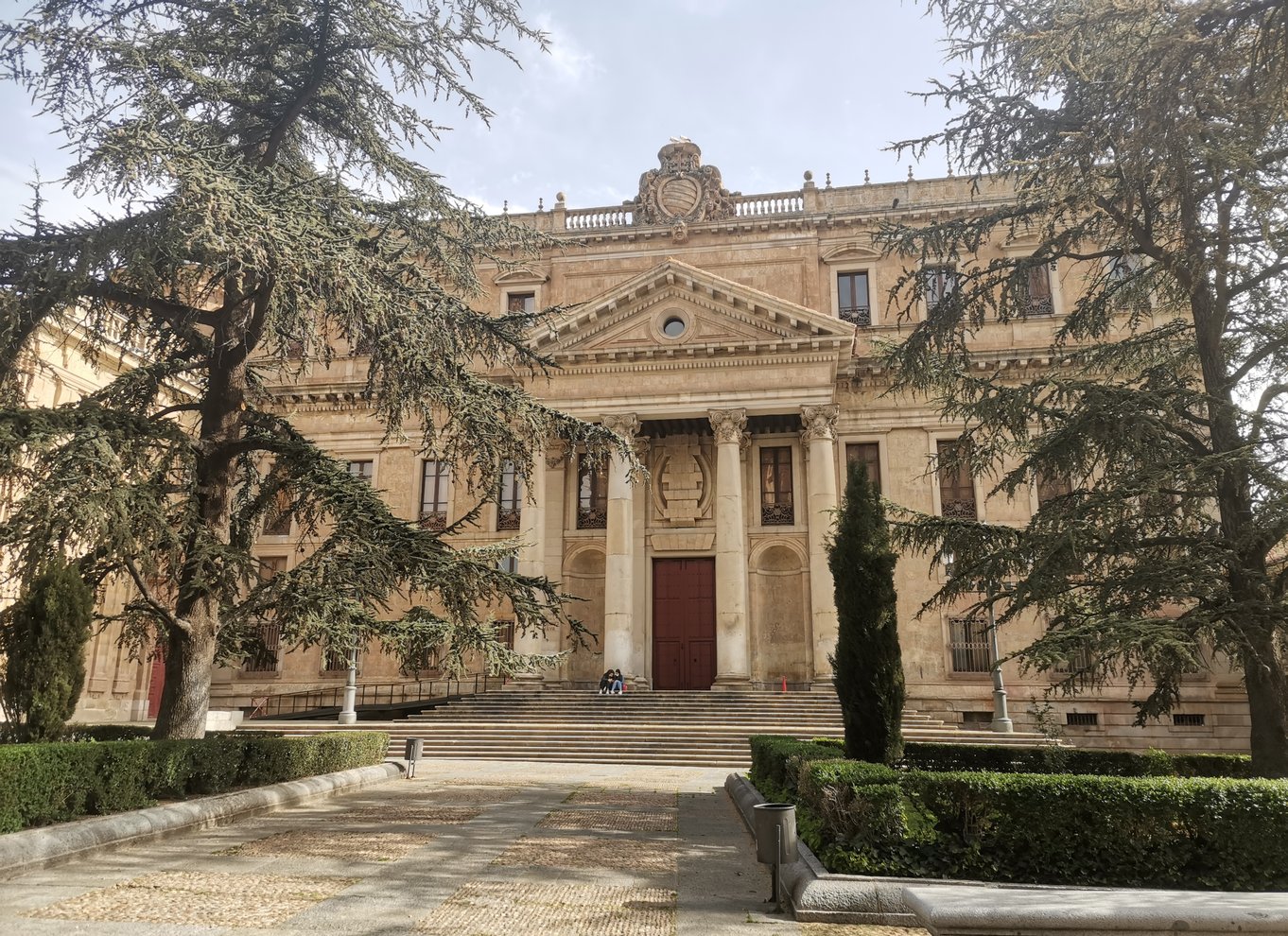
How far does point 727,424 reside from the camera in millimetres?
28391

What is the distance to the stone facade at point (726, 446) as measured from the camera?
27.8 meters

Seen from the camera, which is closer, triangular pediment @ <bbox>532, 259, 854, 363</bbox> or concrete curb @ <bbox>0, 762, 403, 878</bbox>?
concrete curb @ <bbox>0, 762, 403, 878</bbox>

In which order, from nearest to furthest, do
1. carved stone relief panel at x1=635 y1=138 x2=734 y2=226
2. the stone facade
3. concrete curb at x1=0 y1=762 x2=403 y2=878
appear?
A: concrete curb at x1=0 y1=762 x2=403 y2=878 < the stone facade < carved stone relief panel at x1=635 y1=138 x2=734 y2=226

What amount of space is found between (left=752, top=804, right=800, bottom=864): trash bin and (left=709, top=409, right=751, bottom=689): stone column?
1933 cm

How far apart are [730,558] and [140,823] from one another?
66.0 ft

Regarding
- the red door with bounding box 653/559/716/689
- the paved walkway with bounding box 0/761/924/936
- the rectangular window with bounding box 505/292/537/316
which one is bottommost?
the paved walkway with bounding box 0/761/924/936

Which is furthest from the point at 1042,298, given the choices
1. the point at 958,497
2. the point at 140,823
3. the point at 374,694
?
the point at 140,823

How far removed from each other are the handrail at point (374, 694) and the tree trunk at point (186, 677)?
17815 mm

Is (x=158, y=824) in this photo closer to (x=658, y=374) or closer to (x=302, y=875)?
(x=302, y=875)

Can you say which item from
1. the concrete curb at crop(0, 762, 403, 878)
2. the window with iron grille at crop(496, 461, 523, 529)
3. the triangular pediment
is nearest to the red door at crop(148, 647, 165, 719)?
the window with iron grille at crop(496, 461, 523, 529)

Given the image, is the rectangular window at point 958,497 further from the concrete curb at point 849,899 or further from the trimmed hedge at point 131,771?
the concrete curb at point 849,899

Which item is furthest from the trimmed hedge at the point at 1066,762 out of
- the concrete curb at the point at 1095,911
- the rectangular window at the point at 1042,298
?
the rectangular window at the point at 1042,298

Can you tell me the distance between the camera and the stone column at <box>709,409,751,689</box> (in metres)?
26.8

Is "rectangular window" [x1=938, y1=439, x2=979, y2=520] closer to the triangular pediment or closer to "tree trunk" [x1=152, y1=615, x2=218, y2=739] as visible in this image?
the triangular pediment
